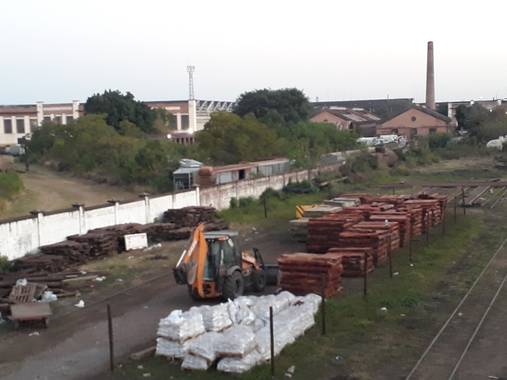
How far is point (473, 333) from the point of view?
1330cm

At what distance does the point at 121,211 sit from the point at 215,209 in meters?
5.57

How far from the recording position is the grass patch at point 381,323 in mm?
11414

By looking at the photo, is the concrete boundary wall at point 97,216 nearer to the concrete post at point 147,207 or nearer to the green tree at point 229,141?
the concrete post at point 147,207

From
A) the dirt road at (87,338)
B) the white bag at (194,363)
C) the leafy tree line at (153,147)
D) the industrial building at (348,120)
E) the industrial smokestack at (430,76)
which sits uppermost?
the industrial smokestack at (430,76)

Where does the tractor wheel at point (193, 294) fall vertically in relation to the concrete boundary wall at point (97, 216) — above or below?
below

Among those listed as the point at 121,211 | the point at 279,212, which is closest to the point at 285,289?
the point at 121,211

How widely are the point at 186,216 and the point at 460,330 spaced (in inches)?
617

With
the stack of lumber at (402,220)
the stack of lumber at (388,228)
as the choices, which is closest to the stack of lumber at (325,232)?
the stack of lumber at (388,228)

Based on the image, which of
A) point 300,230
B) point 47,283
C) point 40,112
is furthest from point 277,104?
point 47,283

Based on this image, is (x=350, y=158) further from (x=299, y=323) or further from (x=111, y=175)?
(x=299, y=323)

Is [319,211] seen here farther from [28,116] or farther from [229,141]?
[28,116]

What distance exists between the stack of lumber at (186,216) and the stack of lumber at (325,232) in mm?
6283

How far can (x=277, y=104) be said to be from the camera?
3061 inches

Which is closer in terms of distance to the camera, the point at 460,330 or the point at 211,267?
the point at 460,330
